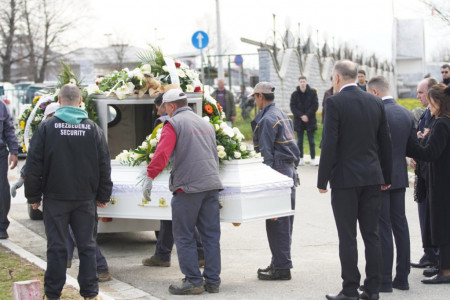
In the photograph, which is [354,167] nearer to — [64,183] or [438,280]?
[438,280]

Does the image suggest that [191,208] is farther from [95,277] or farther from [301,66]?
[301,66]

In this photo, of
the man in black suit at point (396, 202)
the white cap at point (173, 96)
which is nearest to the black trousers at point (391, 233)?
the man in black suit at point (396, 202)

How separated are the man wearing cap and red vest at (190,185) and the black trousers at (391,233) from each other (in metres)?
1.58

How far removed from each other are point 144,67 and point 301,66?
21.1 metres

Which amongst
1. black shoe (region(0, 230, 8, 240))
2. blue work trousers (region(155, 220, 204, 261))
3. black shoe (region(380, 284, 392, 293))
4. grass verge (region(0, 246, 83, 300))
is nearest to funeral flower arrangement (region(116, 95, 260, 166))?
blue work trousers (region(155, 220, 204, 261))

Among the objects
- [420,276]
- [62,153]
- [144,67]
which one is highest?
[144,67]

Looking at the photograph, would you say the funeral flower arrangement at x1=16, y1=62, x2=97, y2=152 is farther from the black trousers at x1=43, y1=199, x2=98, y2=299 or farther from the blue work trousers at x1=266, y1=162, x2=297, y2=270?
the blue work trousers at x1=266, y1=162, x2=297, y2=270

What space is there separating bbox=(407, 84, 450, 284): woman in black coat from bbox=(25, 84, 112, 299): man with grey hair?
3115 millimetres

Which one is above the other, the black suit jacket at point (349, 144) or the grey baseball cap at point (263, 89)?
the grey baseball cap at point (263, 89)

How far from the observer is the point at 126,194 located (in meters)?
7.80

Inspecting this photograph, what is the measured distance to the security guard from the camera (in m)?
7.49

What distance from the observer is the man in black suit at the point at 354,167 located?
6.35m

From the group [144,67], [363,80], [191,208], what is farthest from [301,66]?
[191,208]

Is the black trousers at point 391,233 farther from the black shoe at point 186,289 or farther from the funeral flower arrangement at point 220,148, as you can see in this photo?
the black shoe at point 186,289
